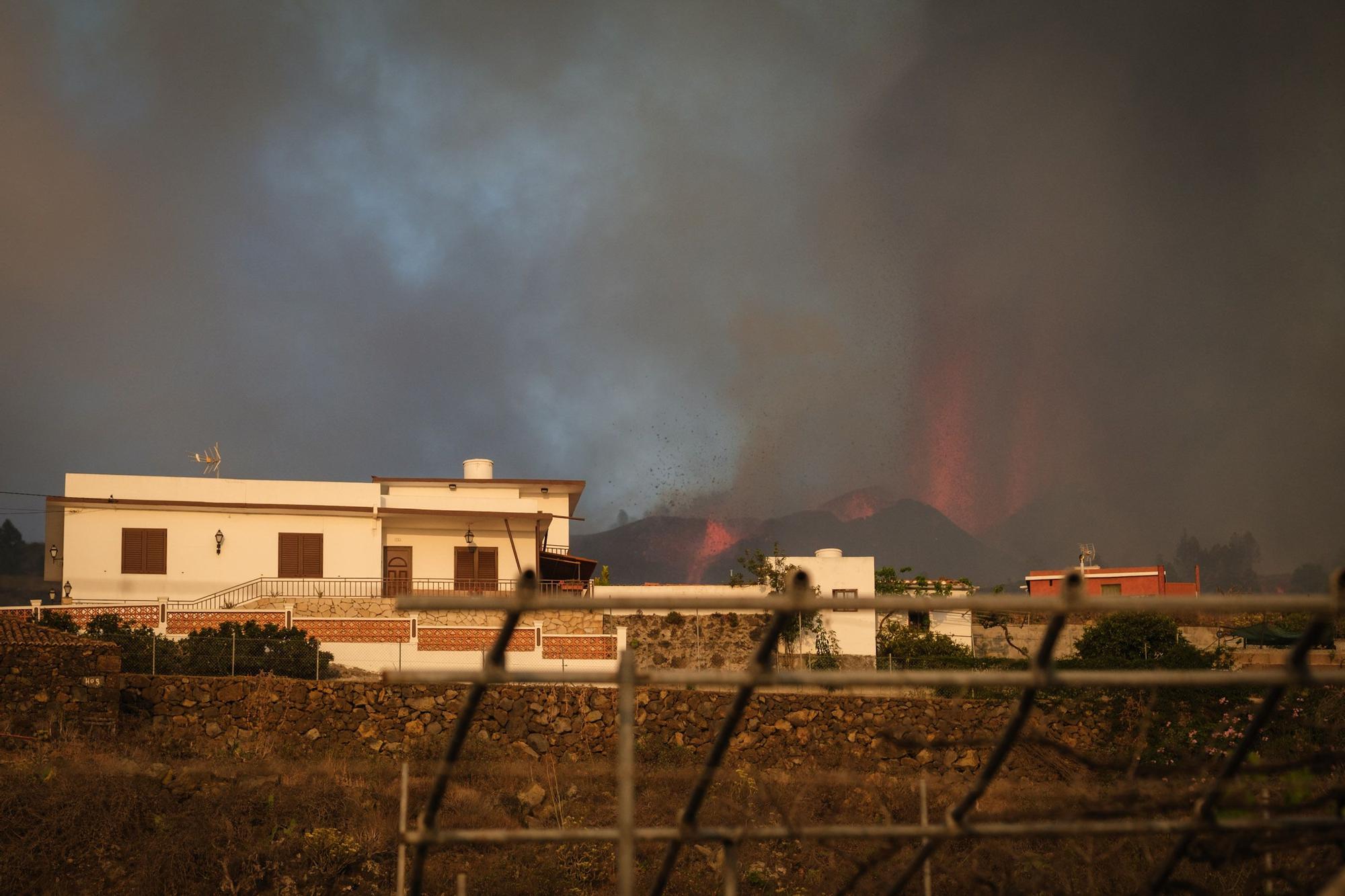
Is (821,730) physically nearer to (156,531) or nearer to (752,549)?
(752,549)

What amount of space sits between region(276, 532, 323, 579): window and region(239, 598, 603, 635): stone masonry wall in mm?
1214

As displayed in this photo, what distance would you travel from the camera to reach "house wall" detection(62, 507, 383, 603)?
77.5 feet

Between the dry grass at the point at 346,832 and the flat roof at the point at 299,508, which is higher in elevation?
the flat roof at the point at 299,508

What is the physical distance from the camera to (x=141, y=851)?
1186 cm

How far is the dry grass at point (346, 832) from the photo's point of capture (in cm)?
1143

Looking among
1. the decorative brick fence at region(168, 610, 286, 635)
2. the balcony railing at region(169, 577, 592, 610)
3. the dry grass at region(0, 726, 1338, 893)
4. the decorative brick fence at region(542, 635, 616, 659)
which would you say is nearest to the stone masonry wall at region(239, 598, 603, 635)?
the balcony railing at region(169, 577, 592, 610)

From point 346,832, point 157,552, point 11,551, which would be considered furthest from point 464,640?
point 11,551

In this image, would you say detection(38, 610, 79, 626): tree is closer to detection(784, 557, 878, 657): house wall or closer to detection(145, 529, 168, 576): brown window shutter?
detection(145, 529, 168, 576): brown window shutter

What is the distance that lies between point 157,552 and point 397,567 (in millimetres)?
5334

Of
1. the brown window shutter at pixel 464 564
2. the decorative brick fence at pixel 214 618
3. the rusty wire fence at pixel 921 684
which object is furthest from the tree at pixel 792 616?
the rusty wire fence at pixel 921 684

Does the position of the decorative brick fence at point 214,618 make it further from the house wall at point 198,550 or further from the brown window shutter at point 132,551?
the brown window shutter at point 132,551

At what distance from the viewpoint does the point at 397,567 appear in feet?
88.2

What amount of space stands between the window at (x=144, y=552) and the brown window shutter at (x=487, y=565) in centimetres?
698

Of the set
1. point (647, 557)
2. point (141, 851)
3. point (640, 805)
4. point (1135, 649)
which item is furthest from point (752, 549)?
point (647, 557)
